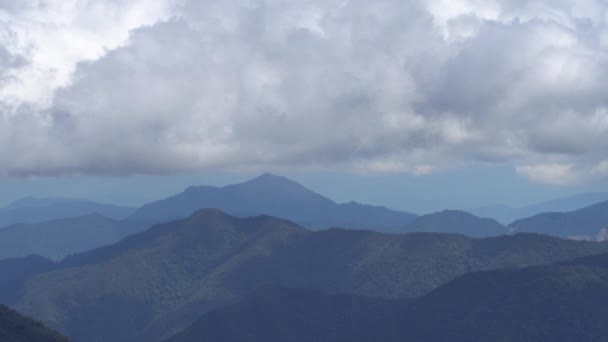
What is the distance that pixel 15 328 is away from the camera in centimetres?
16912

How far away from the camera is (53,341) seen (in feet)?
547

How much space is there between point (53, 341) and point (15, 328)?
9618 mm
